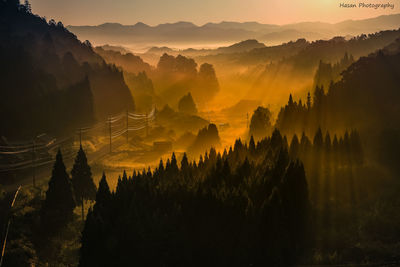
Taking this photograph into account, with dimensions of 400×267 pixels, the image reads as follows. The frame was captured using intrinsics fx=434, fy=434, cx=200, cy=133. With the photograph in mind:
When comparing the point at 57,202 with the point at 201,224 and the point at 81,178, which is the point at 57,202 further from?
the point at 201,224

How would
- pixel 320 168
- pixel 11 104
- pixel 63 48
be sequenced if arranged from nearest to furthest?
pixel 320 168
pixel 11 104
pixel 63 48

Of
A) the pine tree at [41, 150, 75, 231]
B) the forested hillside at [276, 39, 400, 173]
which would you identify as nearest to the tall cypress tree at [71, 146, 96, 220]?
the pine tree at [41, 150, 75, 231]

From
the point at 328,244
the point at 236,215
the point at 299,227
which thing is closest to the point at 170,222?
the point at 236,215

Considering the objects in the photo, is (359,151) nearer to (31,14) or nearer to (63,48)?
(63,48)

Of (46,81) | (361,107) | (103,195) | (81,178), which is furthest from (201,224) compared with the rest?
(46,81)

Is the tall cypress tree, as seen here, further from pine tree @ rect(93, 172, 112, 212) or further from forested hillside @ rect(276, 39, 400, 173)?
forested hillside @ rect(276, 39, 400, 173)

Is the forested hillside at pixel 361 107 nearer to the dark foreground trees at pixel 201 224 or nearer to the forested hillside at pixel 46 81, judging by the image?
the dark foreground trees at pixel 201 224
